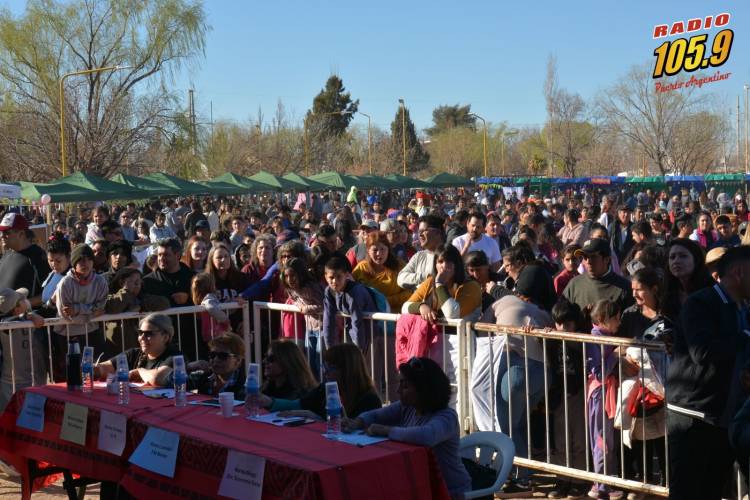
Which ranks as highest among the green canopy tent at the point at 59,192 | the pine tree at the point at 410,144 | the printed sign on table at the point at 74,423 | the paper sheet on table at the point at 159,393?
the pine tree at the point at 410,144

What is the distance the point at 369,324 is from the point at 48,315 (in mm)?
3043

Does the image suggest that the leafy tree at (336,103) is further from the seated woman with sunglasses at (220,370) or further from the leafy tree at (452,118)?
the seated woman with sunglasses at (220,370)

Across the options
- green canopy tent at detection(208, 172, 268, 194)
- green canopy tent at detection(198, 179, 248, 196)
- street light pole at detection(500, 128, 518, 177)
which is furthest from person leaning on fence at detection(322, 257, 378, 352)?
street light pole at detection(500, 128, 518, 177)

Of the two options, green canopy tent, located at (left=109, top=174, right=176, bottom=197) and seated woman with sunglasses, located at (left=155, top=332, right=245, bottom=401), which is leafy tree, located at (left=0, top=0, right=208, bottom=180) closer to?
green canopy tent, located at (left=109, top=174, right=176, bottom=197)

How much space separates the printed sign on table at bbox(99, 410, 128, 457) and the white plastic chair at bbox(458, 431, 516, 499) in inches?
78.0

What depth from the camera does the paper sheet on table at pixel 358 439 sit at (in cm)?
491

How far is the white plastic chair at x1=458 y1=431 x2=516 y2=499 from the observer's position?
5281 mm

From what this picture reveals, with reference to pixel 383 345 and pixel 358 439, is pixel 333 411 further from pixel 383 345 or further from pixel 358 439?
pixel 383 345

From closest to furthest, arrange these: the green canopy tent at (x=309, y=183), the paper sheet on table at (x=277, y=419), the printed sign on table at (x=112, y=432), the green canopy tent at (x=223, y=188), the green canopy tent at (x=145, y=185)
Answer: the paper sheet on table at (x=277, y=419) < the printed sign on table at (x=112, y=432) < the green canopy tent at (x=145, y=185) < the green canopy tent at (x=223, y=188) < the green canopy tent at (x=309, y=183)

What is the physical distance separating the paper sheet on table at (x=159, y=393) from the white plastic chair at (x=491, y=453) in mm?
1974

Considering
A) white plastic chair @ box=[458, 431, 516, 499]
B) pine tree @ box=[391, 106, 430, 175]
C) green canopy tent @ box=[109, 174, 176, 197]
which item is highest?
pine tree @ box=[391, 106, 430, 175]

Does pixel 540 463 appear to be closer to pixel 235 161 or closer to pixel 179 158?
pixel 179 158

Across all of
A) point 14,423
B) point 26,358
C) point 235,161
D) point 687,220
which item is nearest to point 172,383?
point 14,423

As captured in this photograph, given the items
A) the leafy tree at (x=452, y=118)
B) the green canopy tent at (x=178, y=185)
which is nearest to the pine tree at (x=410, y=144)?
the leafy tree at (x=452, y=118)
